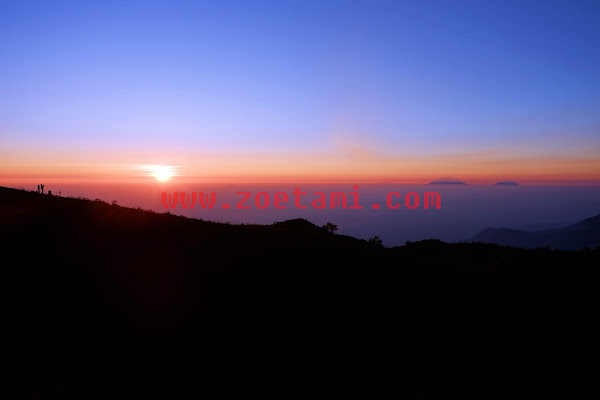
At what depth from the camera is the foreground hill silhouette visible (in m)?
10.7

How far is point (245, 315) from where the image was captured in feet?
43.5

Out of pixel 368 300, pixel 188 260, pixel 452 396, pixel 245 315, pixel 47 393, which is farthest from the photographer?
pixel 188 260

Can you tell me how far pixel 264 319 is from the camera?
13070mm

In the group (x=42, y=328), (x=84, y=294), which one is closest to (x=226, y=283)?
(x=84, y=294)

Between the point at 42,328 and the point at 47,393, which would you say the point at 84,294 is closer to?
the point at 42,328

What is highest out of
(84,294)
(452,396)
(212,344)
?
(84,294)

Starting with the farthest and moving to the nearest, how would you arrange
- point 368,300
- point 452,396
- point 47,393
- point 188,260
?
1. point 188,260
2. point 368,300
3. point 452,396
4. point 47,393

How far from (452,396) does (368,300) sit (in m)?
4.88

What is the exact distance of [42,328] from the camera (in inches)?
472

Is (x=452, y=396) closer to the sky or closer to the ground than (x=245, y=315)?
closer to the ground

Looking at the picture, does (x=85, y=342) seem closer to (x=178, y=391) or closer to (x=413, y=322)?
(x=178, y=391)

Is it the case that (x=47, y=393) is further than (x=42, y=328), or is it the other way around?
(x=42, y=328)

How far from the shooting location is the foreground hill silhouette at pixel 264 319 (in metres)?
10.7

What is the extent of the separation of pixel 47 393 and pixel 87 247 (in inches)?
355
